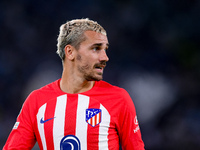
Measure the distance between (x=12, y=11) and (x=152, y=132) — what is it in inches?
124

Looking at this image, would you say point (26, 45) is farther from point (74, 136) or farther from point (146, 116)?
point (74, 136)

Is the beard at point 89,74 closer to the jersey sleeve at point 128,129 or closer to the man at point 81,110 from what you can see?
the man at point 81,110

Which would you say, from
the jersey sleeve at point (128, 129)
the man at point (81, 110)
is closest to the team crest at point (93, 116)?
the man at point (81, 110)

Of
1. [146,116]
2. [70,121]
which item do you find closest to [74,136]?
[70,121]

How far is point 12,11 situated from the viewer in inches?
203

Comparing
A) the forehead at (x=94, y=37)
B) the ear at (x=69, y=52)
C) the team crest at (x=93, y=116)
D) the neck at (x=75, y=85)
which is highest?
the forehead at (x=94, y=37)

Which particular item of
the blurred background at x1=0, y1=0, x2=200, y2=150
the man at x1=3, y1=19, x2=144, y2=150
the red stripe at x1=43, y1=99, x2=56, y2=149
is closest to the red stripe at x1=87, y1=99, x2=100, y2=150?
the man at x1=3, y1=19, x2=144, y2=150

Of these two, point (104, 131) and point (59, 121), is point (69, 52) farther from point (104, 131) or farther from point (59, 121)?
point (104, 131)

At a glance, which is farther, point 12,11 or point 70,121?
point 12,11

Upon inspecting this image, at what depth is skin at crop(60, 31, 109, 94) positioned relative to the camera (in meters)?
2.08

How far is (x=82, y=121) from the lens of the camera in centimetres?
204

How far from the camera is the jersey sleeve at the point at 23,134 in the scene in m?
2.07

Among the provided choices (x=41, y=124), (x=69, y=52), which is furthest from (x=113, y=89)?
(x=41, y=124)

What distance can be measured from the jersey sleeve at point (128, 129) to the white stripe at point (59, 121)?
1.32 ft
